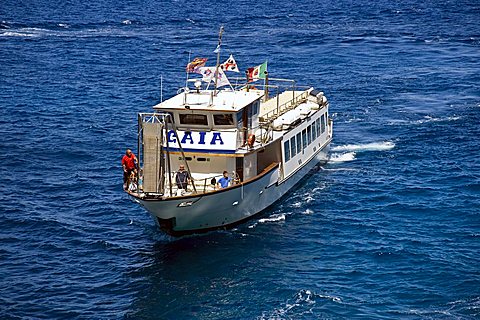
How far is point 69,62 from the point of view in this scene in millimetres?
117625

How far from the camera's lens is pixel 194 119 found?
60.0 meters

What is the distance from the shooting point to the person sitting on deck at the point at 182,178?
56.1m

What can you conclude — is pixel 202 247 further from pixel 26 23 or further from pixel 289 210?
pixel 26 23

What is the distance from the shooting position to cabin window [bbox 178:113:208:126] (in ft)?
196

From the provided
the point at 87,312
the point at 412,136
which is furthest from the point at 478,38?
the point at 87,312

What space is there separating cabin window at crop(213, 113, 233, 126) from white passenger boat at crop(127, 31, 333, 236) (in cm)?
7

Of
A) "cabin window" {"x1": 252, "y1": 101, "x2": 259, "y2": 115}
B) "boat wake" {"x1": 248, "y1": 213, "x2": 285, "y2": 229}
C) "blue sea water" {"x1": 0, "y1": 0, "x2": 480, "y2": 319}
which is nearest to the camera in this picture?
"blue sea water" {"x1": 0, "y1": 0, "x2": 480, "y2": 319}

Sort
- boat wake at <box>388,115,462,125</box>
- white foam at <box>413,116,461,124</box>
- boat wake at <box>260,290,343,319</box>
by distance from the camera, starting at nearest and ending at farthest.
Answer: boat wake at <box>260,290,343,319</box>, boat wake at <box>388,115,462,125</box>, white foam at <box>413,116,461,124</box>

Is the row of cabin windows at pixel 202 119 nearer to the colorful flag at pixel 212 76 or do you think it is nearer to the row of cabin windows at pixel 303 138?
the colorful flag at pixel 212 76

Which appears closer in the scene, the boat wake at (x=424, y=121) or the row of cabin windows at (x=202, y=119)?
the row of cabin windows at (x=202, y=119)

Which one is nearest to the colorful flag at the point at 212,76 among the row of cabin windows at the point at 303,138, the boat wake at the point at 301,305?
the row of cabin windows at the point at 303,138

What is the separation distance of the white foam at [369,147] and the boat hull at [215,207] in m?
17.1

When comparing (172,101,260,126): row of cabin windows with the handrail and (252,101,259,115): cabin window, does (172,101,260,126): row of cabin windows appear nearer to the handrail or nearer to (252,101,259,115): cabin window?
(252,101,259,115): cabin window

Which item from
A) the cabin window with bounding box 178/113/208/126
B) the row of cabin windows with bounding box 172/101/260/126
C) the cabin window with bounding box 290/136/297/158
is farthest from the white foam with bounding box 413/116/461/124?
the cabin window with bounding box 178/113/208/126
